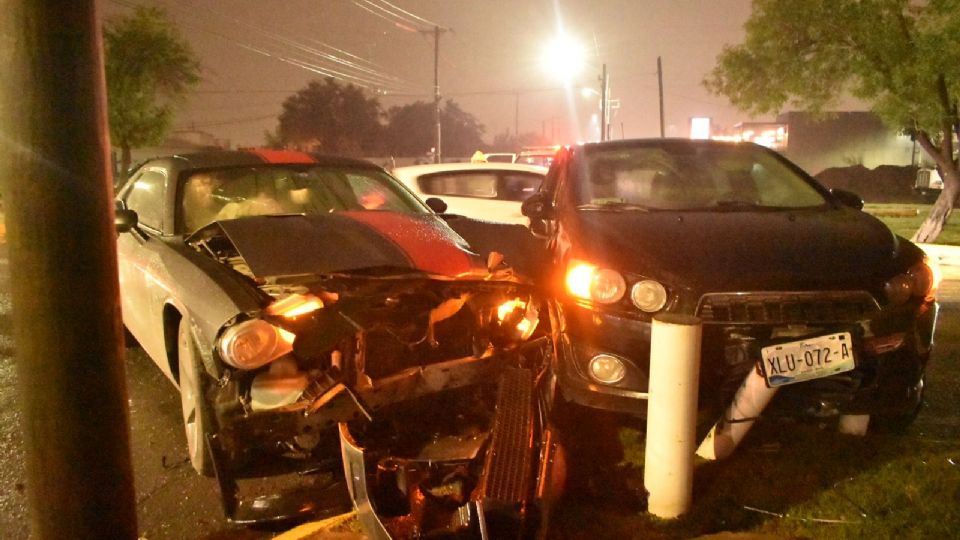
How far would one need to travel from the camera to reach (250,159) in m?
5.09

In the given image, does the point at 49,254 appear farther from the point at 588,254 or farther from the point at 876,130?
the point at 876,130

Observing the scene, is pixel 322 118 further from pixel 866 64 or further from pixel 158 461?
pixel 158 461

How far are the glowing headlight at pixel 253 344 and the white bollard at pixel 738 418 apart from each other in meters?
1.99

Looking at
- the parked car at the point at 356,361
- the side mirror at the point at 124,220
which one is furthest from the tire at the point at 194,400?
the side mirror at the point at 124,220

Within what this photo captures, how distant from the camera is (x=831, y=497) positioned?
3.33 meters

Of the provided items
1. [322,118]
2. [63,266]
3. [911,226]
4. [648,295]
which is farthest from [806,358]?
[322,118]

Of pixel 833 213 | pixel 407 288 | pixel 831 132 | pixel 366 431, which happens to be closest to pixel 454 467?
pixel 366 431

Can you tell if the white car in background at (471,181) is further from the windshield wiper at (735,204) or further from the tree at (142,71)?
the tree at (142,71)

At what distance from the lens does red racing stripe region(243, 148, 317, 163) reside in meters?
5.18

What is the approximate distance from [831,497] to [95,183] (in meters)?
3.14

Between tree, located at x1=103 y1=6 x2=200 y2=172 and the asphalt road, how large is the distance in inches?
1050

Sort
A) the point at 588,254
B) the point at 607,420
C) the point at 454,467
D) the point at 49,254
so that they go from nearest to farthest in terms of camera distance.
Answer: the point at 49,254 < the point at 454,467 < the point at 588,254 < the point at 607,420

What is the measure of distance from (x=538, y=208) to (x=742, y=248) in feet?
5.13

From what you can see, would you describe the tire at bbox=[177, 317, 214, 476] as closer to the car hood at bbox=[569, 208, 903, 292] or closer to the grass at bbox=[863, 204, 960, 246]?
the car hood at bbox=[569, 208, 903, 292]
